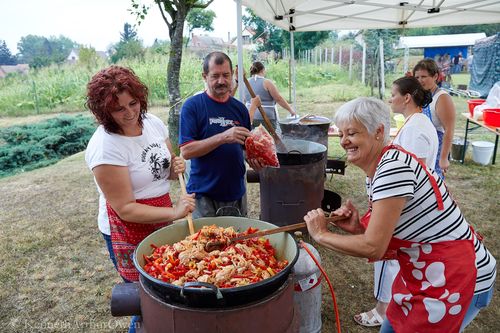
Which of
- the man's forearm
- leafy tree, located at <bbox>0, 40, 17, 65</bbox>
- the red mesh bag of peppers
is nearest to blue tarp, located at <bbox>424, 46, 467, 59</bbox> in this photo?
the red mesh bag of peppers

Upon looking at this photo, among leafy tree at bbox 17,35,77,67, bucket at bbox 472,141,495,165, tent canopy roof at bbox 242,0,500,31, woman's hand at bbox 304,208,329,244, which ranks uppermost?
leafy tree at bbox 17,35,77,67

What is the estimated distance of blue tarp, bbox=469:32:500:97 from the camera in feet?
52.8

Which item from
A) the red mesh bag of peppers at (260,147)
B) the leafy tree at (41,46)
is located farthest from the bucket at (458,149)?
the leafy tree at (41,46)

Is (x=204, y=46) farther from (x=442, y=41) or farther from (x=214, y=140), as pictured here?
(x=214, y=140)

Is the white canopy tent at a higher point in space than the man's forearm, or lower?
higher

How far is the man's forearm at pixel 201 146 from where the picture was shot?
273 centimetres

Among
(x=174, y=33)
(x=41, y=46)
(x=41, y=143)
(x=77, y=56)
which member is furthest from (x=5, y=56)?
(x=174, y=33)

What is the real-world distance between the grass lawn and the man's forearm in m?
1.71

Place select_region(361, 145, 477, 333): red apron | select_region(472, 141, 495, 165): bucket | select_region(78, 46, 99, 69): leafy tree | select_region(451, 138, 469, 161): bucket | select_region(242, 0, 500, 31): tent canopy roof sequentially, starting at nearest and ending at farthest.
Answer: select_region(361, 145, 477, 333): red apron < select_region(242, 0, 500, 31): tent canopy roof < select_region(472, 141, 495, 165): bucket < select_region(451, 138, 469, 161): bucket < select_region(78, 46, 99, 69): leafy tree

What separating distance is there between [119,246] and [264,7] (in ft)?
14.1

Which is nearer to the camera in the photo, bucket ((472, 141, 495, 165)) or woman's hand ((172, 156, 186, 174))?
woman's hand ((172, 156, 186, 174))

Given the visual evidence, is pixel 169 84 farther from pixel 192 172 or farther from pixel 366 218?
pixel 366 218

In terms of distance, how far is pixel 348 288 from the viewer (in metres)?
3.69

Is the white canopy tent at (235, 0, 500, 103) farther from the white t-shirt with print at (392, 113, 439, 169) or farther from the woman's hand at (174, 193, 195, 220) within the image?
the woman's hand at (174, 193, 195, 220)
